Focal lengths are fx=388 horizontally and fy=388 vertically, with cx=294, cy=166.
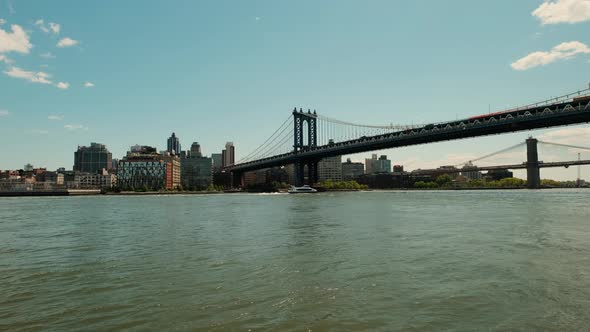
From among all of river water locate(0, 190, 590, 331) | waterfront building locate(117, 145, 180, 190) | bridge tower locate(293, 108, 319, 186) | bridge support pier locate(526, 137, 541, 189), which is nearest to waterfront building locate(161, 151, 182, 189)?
waterfront building locate(117, 145, 180, 190)

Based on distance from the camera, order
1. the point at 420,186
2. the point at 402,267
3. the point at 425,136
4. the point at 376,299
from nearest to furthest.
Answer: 1. the point at 376,299
2. the point at 402,267
3. the point at 425,136
4. the point at 420,186

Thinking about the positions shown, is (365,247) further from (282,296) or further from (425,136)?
(425,136)

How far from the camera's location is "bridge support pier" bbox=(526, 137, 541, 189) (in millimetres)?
135000

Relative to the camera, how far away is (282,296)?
8242 mm

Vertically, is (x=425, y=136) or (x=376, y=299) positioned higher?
(x=425, y=136)

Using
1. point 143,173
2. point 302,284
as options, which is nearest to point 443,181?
point 143,173

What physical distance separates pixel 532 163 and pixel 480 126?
281 ft

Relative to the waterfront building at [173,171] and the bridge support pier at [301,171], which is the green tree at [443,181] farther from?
the waterfront building at [173,171]

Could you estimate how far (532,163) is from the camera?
134 meters

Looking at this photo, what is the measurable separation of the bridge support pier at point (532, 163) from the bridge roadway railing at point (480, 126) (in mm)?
75270

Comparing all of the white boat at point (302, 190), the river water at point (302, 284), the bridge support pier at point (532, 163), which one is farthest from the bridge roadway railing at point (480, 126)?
the bridge support pier at point (532, 163)

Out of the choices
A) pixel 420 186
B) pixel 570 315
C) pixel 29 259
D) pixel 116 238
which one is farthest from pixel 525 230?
pixel 420 186

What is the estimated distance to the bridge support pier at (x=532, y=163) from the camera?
5315 inches

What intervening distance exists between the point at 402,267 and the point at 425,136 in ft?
230
